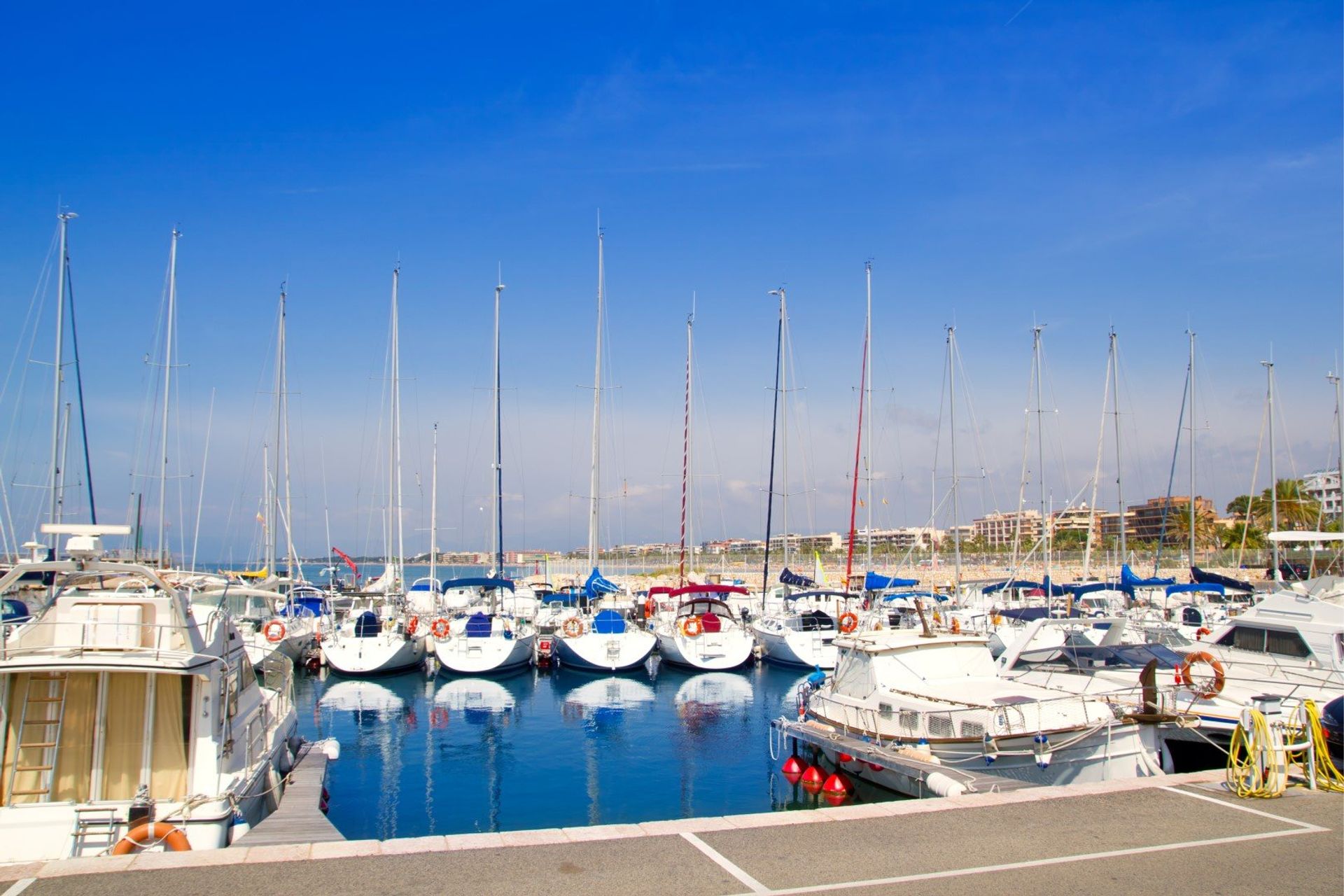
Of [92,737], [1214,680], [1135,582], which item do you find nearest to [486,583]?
[1135,582]

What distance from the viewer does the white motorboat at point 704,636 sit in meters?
37.1

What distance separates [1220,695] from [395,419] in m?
40.1

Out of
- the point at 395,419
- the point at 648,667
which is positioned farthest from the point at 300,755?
the point at 395,419

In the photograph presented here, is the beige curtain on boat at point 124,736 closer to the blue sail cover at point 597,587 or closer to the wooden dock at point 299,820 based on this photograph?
the wooden dock at point 299,820

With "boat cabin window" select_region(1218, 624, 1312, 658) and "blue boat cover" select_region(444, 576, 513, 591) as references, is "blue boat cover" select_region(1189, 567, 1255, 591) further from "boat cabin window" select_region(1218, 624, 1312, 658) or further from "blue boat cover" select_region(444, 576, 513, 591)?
"blue boat cover" select_region(444, 576, 513, 591)

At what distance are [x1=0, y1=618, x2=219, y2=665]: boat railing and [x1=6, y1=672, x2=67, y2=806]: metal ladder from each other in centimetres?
41

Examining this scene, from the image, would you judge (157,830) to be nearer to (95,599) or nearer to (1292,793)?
(95,599)

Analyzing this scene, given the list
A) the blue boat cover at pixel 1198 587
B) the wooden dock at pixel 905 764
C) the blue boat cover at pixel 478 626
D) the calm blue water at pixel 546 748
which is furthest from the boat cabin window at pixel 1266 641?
the blue boat cover at pixel 1198 587

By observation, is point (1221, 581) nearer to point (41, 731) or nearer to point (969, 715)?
point (969, 715)

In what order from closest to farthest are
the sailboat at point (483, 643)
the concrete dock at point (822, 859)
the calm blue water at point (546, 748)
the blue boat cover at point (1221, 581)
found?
the concrete dock at point (822, 859) < the calm blue water at point (546, 748) < the sailboat at point (483, 643) < the blue boat cover at point (1221, 581)

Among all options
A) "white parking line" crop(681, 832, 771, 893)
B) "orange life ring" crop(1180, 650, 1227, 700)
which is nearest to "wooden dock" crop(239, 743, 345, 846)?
"white parking line" crop(681, 832, 771, 893)

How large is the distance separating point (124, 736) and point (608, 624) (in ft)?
85.7

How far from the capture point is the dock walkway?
12.5m

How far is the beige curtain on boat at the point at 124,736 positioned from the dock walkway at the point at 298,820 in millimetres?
1652
